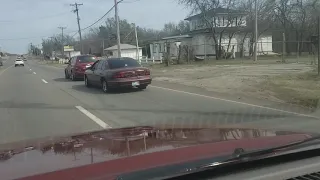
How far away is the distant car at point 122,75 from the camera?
16531mm

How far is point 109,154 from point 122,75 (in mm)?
13646

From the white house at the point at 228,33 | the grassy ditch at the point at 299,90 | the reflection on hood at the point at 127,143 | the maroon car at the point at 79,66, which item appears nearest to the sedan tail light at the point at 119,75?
the grassy ditch at the point at 299,90

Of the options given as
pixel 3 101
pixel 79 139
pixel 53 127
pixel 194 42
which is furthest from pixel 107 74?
pixel 194 42

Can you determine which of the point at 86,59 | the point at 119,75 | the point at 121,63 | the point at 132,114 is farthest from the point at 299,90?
the point at 86,59

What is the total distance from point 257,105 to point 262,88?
13.1 feet

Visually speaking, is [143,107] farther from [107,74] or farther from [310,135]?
[310,135]

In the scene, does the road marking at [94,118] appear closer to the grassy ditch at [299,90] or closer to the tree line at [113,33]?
the grassy ditch at [299,90]

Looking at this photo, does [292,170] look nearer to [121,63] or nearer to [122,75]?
[122,75]

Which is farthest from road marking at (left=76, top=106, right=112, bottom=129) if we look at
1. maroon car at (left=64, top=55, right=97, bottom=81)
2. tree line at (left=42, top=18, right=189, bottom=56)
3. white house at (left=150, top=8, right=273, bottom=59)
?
tree line at (left=42, top=18, right=189, bottom=56)

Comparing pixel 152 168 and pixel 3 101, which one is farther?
pixel 3 101

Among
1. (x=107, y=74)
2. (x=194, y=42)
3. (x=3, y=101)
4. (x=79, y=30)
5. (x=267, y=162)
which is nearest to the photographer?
(x=267, y=162)

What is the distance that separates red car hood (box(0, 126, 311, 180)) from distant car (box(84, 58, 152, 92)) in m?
12.5

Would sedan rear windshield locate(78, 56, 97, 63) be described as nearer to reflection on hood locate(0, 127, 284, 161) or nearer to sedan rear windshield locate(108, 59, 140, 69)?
sedan rear windshield locate(108, 59, 140, 69)

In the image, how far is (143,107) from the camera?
1230 cm
